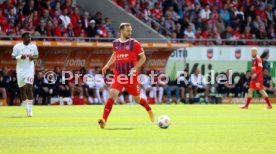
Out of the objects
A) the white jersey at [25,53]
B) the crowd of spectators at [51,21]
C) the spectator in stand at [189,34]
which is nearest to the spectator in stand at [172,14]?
the spectator in stand at [189,34]

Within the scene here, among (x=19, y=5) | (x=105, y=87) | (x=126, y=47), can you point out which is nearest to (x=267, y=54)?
(x=105, y=87)

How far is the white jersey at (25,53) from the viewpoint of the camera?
21297mm

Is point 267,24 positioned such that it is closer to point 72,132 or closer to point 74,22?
point 74,22

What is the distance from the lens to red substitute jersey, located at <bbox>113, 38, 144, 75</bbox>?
54.8 feet

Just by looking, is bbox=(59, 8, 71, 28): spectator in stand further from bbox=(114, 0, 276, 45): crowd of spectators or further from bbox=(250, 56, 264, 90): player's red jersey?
bbox=(250, 56, 264, 90): player's red jersey

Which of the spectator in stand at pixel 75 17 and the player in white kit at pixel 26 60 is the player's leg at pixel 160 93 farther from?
the player in white kit at pixel 26 60

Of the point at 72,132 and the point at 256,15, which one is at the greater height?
the point at 256,15

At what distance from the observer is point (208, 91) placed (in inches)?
1422

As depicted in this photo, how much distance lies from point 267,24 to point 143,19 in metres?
8.19

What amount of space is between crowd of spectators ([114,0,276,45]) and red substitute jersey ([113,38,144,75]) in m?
19.1

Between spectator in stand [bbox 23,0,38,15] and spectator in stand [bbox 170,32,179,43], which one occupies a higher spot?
spectator in stand [bbox 23,0,38,15]

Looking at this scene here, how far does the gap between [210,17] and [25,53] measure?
18.9 m

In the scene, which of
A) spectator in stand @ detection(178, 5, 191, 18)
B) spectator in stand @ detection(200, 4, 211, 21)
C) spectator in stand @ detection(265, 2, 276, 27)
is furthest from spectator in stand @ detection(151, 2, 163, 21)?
spectator in stand @ detection(265, 2, 276, 27)

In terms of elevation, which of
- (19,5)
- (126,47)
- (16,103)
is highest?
(19,5)
